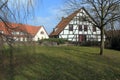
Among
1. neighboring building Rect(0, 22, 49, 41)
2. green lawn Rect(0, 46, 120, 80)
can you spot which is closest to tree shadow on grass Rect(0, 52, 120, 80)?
green lawn Rect(0, 46, 120, 80)

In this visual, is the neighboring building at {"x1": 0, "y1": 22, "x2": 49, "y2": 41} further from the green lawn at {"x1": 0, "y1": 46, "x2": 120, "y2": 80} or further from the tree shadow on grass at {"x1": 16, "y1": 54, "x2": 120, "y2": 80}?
the tree shadow on grass at {"x1": 16, "y1": 54, "x2": 120, "y2": 80}

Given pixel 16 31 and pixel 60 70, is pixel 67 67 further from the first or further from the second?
pixel 16 31

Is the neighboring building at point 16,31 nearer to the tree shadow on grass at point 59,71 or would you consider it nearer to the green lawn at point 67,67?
the green lawn at point 67,67

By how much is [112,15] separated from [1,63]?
22.3 m

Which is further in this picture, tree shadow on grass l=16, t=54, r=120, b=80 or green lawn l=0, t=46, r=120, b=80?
tree shadow on grass l=16, t=54, r=120, b=80

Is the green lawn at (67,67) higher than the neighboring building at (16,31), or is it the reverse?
the neighboring building at (16,31)

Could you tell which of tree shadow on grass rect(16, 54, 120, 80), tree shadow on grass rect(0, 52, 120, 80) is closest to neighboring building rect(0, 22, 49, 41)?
tree shadow on grass rect(0, 52, 120, 80)

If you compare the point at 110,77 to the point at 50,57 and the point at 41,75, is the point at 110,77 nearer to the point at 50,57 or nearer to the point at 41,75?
the point at 41,75

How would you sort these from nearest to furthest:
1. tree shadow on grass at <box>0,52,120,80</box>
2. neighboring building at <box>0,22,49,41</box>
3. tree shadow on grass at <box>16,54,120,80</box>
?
neighboring building at <box>0,22,49,41</box>, tree shadow on grass at <box>0,52,120,80</box>, tree shadow on grass at <box>16,54,120,80</box>

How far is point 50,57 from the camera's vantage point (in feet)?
89.4

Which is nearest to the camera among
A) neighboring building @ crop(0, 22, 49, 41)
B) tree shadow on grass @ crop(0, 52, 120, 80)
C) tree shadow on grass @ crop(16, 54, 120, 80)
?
neighboring building @ crop(0, 22, 49, 41)

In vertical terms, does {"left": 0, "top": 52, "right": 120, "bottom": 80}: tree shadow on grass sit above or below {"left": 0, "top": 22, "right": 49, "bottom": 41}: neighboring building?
below

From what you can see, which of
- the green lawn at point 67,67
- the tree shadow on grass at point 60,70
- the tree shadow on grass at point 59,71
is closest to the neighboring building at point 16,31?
the green lawn at point 67,67

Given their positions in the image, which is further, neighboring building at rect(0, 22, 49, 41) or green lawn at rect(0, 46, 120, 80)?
green lawn at rect(0, 46, 120, 80)
